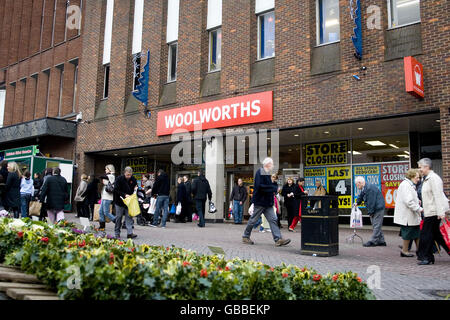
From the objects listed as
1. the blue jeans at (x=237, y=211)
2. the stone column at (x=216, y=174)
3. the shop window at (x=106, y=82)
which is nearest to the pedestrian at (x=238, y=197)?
the blue jeans at (x=237, y=211)

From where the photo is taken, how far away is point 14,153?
23.2 meters

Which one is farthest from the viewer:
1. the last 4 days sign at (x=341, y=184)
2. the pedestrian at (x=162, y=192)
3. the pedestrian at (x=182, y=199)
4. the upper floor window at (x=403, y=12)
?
the pedestrian at (x=182, y=199)

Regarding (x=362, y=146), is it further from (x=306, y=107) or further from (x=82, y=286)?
(x=82, y=286)

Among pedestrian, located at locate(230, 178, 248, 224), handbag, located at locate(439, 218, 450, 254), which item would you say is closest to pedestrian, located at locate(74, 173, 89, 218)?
pedestrian, located at locate(230, 178, 248, 224)

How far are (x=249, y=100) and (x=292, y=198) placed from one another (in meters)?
3.98

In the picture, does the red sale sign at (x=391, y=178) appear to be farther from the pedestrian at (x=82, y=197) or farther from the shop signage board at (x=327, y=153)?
the pedestrian at (x=82, y=197)

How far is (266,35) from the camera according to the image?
1551 cm

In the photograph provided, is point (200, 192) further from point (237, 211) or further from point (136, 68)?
point (136, 68)

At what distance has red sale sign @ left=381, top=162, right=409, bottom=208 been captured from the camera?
14500 mm

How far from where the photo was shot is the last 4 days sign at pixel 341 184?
1562 centimetres

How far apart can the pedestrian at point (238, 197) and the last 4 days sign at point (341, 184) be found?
3427 mm

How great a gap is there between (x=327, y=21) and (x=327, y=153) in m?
5.15

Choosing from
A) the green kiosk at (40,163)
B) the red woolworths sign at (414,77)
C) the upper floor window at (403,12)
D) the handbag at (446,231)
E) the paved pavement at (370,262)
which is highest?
the upper floor window at (403,12)

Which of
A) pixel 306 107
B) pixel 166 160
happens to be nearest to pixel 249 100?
pixel 306 107
